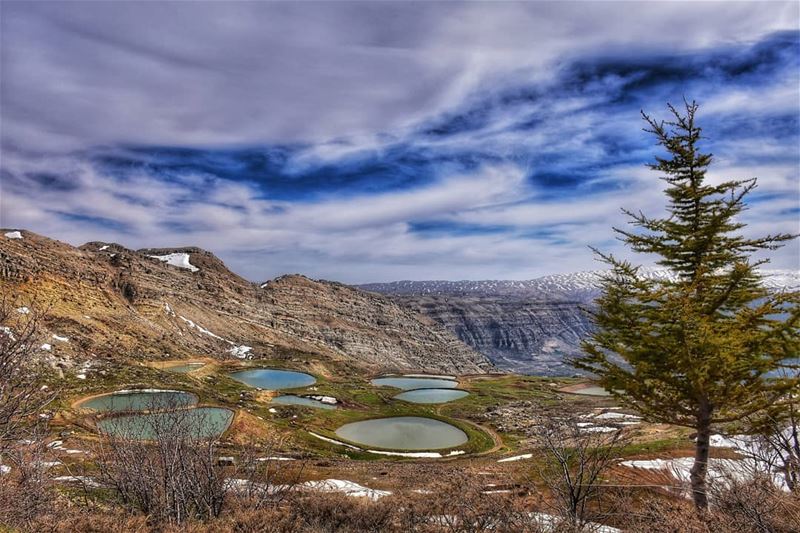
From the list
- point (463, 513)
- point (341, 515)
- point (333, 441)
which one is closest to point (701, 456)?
point (463, 513)

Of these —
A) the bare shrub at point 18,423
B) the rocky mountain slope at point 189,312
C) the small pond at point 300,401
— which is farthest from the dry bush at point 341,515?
the small pond at point 300,401

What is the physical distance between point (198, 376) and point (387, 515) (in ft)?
188

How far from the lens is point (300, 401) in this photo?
62.8m

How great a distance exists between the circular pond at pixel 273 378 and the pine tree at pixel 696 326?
2466 inches

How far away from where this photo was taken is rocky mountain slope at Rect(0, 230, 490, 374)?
6738cm

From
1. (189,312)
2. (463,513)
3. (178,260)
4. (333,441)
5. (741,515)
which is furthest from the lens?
(178,260)

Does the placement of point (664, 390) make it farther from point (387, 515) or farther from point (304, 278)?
point (304, 278)

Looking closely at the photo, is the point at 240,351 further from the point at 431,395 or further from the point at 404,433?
the point at 404,433

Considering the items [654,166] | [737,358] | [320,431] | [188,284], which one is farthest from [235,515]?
[188,284]

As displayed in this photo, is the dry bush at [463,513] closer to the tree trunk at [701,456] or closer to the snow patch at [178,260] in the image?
the tree trunk at [701,456]

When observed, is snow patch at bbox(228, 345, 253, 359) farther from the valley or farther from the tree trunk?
the tree trunk

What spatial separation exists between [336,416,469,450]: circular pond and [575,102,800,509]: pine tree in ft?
116

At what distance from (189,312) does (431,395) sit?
5760 centimetres

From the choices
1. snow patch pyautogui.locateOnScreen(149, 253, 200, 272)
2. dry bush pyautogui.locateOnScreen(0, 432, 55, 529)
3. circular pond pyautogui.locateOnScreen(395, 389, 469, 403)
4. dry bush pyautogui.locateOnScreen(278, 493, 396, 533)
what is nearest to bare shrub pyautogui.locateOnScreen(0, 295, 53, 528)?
dry bush pyautogui.locateOnScreen(0, 432, 55, 529)
